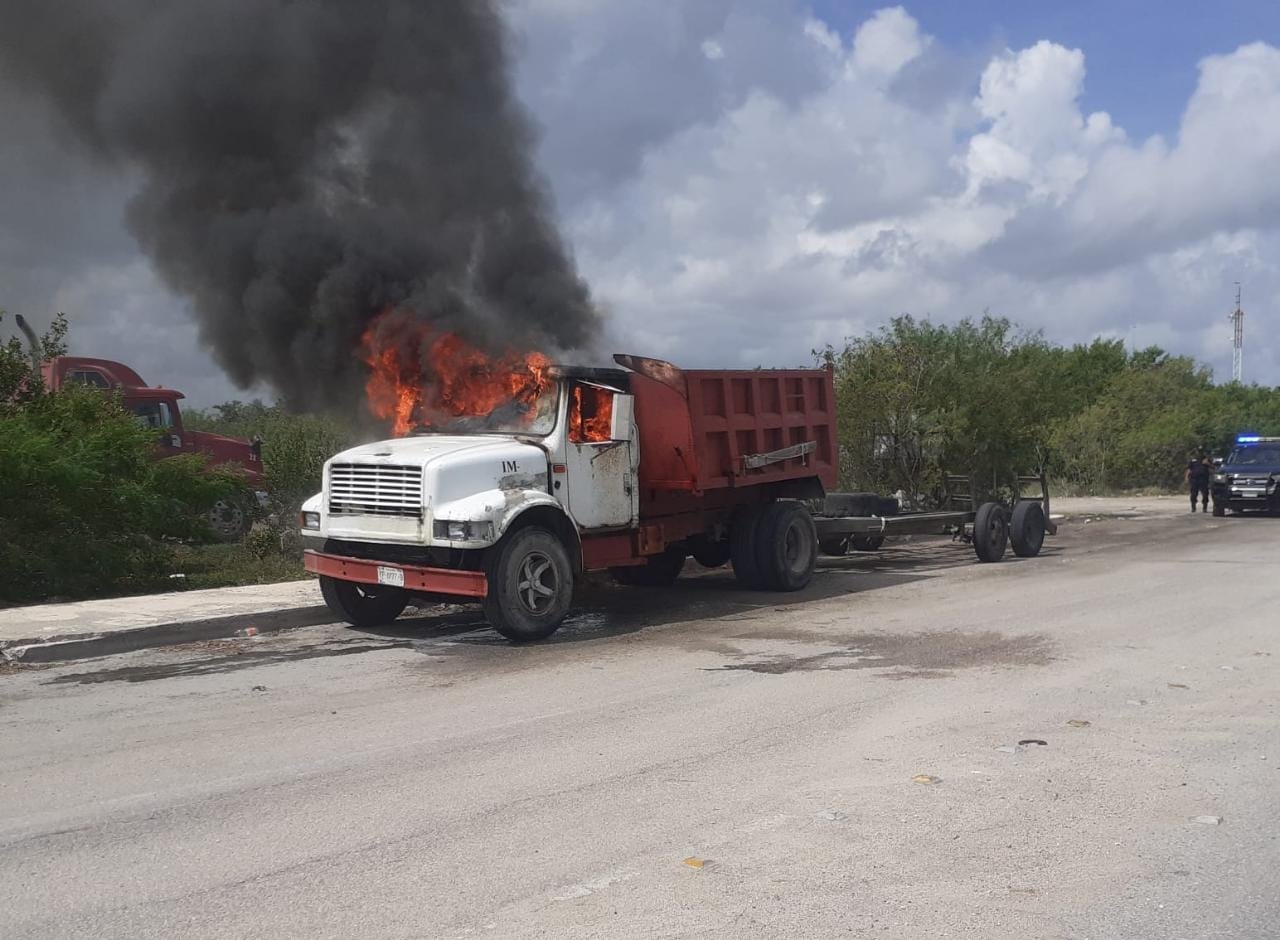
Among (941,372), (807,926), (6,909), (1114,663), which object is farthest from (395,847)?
(941,372)

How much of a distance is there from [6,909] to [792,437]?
33.7 ft

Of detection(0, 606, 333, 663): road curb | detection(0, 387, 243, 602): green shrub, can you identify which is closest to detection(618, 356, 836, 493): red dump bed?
detection(0, 606, 333, 663): road curb

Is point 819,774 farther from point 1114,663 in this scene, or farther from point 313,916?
point 1114,663

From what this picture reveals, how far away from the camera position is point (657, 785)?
18.7 ft

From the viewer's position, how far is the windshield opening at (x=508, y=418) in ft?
35.4

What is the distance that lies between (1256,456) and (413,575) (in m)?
24.2

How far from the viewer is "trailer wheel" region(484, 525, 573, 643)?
960 cm

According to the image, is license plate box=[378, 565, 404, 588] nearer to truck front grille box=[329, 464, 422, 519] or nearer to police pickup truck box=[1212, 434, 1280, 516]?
truck front grille box=[329, 464, 422, 519]

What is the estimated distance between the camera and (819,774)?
588cm

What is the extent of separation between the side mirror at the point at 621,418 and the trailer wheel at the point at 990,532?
6.82 m

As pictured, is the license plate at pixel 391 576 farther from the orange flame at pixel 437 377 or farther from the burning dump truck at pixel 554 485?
the orange flame at pixel 437 377

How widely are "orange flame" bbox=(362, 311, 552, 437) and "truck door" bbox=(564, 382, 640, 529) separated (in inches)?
16.3

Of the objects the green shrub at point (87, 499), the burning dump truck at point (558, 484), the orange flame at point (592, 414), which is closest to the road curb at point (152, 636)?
Answer: the burning dump truck at point (558, 484)

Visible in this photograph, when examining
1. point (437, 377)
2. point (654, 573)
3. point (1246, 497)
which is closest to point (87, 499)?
point (437, 377)
